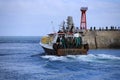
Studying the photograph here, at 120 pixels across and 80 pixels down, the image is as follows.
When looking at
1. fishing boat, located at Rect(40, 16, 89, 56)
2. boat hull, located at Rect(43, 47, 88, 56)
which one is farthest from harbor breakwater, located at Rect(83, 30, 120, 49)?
boat hull, located at Rect(43, 47, 88, 56)

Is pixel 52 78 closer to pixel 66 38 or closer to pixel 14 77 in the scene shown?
pixel 14 77

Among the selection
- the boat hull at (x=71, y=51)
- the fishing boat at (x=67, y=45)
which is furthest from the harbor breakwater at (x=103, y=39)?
the boat hull at (x=71, y=51)

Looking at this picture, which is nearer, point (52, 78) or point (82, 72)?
point (52, 78)

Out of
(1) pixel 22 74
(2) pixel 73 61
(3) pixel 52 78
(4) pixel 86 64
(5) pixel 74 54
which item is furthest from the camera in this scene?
(5) pixel 74 54

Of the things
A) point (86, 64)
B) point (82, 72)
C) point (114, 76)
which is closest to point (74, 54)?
point (86, 64)

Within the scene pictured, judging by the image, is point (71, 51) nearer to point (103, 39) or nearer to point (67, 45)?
point (67, 45)

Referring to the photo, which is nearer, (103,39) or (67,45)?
(67,45)

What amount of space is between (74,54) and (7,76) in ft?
69.9

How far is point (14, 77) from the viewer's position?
3456 cm

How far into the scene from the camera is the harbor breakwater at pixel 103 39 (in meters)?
81.3

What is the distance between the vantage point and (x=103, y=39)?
81438 millimetres

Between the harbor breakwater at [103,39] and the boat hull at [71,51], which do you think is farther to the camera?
the harbor breakwater at [103,39]

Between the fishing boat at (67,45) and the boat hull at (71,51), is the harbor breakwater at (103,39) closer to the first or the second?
the fishing boat at (67,45)

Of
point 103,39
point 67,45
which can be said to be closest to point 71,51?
point 67,45
